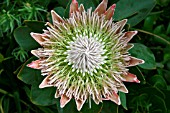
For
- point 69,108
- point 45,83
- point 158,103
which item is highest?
point 45,83

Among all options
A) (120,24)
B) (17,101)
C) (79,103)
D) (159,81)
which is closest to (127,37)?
(120,24)

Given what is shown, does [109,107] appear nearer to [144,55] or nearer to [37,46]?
[144,55]

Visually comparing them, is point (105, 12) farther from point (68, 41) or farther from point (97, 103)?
point (97, 103)

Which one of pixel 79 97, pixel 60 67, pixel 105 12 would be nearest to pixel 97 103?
pixel 79 97

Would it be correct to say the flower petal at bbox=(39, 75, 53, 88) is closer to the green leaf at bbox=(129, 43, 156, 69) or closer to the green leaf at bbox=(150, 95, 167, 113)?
the green leaf at bbox=(129, 43, 156, 69)

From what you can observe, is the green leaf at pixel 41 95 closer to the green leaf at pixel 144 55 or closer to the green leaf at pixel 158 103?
the green leaf at pixel 144 55

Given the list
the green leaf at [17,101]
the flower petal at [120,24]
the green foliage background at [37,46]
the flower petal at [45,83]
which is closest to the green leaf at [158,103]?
the green foliage background at [37,46]
